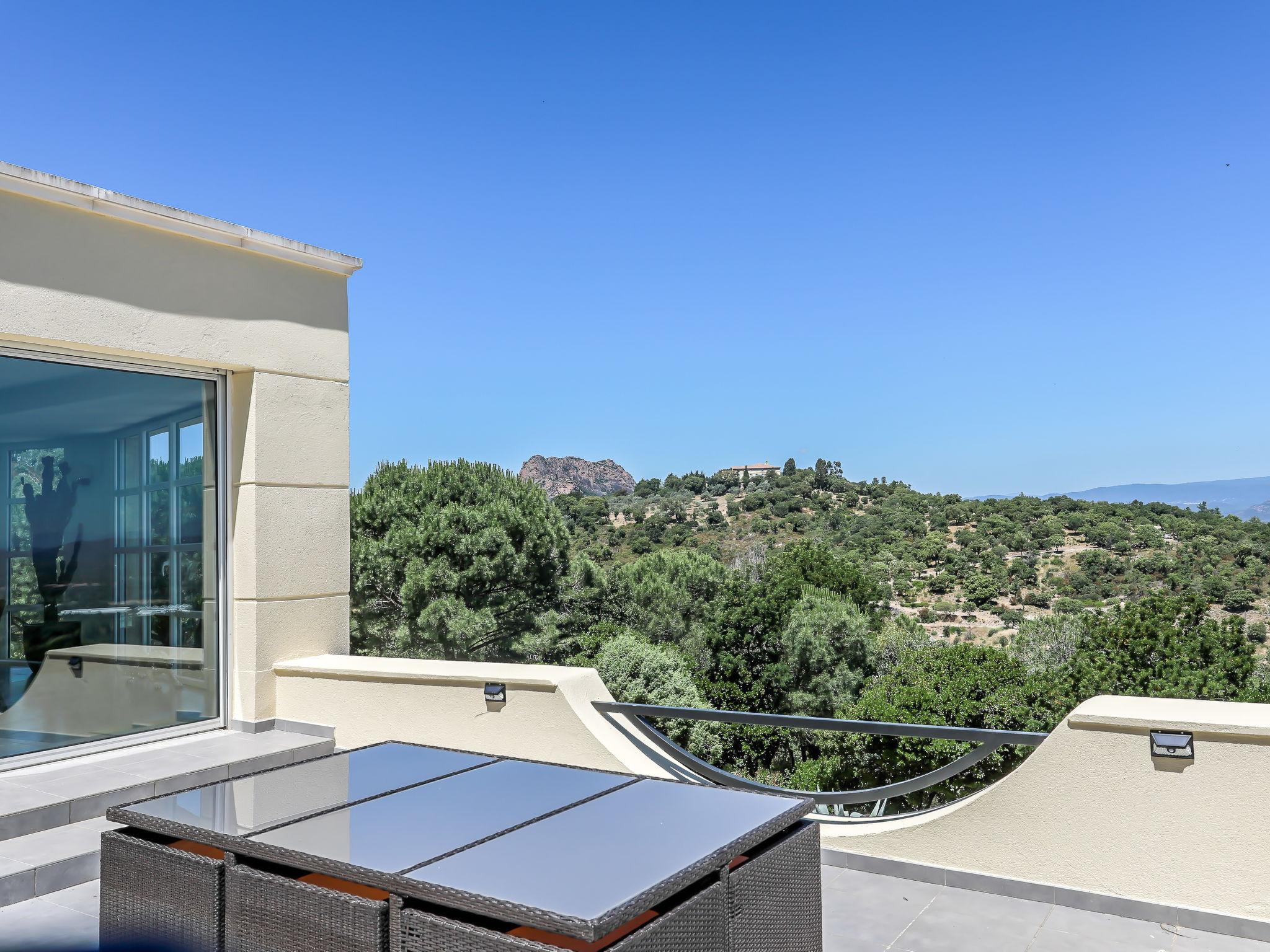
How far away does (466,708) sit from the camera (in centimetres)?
456

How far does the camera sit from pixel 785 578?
26.9m

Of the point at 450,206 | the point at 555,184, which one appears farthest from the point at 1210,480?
the point at 450,206

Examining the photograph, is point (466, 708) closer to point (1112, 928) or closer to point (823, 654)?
point (1112, 928)

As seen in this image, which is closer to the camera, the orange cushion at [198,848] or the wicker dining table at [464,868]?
the wicker dining table at [464,868]

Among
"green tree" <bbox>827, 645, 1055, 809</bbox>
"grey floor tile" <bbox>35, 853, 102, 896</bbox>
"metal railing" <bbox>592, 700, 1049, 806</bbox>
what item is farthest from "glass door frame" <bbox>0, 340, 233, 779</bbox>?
"green tree" <bbox>827, 645, 1055, 809</bbox>

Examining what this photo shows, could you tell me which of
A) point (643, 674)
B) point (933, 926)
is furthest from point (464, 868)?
point (643, 674)

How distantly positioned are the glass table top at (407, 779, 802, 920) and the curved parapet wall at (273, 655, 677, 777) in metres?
1.85

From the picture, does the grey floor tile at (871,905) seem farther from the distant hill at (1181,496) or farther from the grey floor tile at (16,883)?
the distant hill at (1181,496)

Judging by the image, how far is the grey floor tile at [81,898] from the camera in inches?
125

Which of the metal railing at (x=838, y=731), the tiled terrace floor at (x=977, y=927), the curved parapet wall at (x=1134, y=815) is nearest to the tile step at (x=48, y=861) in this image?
the metal railing at (x=838, y=731)

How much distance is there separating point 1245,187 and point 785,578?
25004 millimetres

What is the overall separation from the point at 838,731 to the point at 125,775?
10.7 feet

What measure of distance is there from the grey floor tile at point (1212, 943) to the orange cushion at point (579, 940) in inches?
80.9

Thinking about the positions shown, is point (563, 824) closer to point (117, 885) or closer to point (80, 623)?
point (117, 885)
